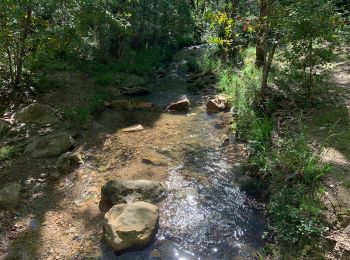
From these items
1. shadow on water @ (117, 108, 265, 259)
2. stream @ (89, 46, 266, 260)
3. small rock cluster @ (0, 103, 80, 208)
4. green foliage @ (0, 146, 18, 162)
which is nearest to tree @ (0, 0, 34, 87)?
small rock cluster @ (0, 103, 80, 208)

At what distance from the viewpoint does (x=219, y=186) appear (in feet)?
17.2

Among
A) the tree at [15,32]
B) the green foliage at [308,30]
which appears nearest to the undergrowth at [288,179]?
the green foliage at [308,30]

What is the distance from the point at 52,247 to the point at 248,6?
26.0 feet

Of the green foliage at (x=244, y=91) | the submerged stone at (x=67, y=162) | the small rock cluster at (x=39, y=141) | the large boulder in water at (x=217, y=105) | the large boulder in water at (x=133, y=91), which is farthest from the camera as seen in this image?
the large boulder in water at (x=133, y=91)

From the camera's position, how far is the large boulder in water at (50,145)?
6133 millimetres

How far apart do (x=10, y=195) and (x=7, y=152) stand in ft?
4.40

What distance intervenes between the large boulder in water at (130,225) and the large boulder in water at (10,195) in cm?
157

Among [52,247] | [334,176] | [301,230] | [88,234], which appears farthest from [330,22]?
[52,247]

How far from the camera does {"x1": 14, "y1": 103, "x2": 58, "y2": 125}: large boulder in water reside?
720 cm

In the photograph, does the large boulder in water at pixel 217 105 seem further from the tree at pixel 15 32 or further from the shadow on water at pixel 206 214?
the tree at pixel 15 32

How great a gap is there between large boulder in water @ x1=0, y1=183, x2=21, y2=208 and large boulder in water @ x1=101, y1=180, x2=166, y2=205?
1258 mm

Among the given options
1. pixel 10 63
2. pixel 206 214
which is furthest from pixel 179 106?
pixel 206 214

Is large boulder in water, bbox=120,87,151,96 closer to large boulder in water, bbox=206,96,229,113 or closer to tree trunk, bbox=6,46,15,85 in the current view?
large boulder in water, bbox=206,96,229,113

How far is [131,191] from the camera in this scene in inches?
192
